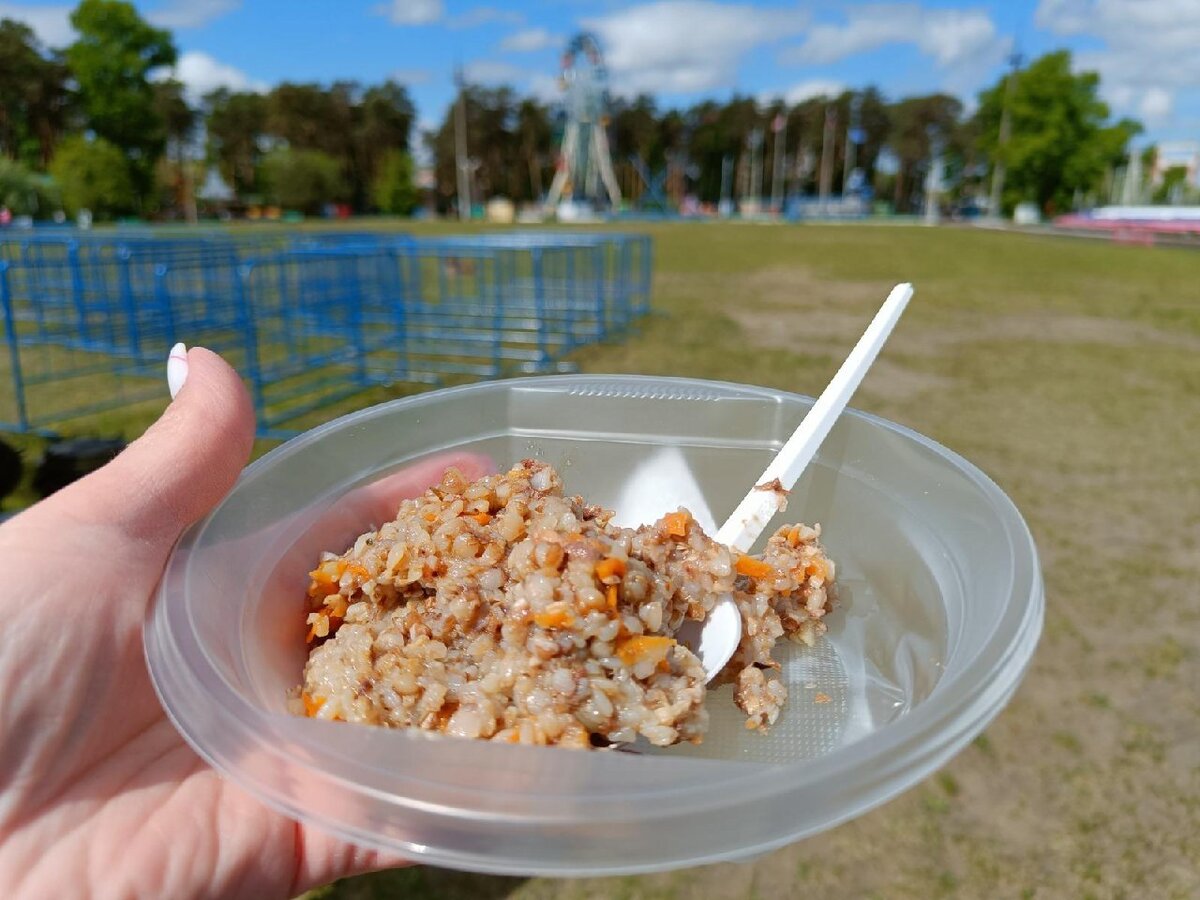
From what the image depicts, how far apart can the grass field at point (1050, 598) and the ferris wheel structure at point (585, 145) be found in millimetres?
31471

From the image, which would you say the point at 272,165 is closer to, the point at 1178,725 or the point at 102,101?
the point at 102,101

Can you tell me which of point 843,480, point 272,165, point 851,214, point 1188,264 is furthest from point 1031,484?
point 851,214

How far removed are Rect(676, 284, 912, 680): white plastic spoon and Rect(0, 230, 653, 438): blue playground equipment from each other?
216 inches

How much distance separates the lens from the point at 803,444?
5.57 ft

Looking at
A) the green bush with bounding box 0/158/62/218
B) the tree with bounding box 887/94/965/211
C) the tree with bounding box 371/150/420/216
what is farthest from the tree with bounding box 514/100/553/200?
the green bush with bounding box 0/158/62/218

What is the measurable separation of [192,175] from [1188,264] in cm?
5715

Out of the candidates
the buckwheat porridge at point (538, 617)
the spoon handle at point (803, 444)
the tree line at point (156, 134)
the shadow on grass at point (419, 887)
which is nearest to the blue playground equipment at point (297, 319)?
the shadow on grass at point (419, 887)

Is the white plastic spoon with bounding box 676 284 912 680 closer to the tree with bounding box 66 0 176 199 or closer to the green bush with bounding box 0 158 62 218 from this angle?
the green bush with bounding box 0 158 62 218

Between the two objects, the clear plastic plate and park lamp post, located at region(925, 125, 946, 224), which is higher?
park lamp post, located at region(925, 125, 946, 224)

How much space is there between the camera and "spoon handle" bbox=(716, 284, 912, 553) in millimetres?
1619

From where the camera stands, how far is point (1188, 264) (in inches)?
940

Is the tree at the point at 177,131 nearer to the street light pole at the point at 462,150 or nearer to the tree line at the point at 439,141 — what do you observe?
the tree line at the point at 439,141

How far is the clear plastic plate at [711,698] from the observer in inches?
35.3

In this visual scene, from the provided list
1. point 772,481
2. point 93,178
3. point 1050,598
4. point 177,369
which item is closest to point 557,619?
point 772,481
